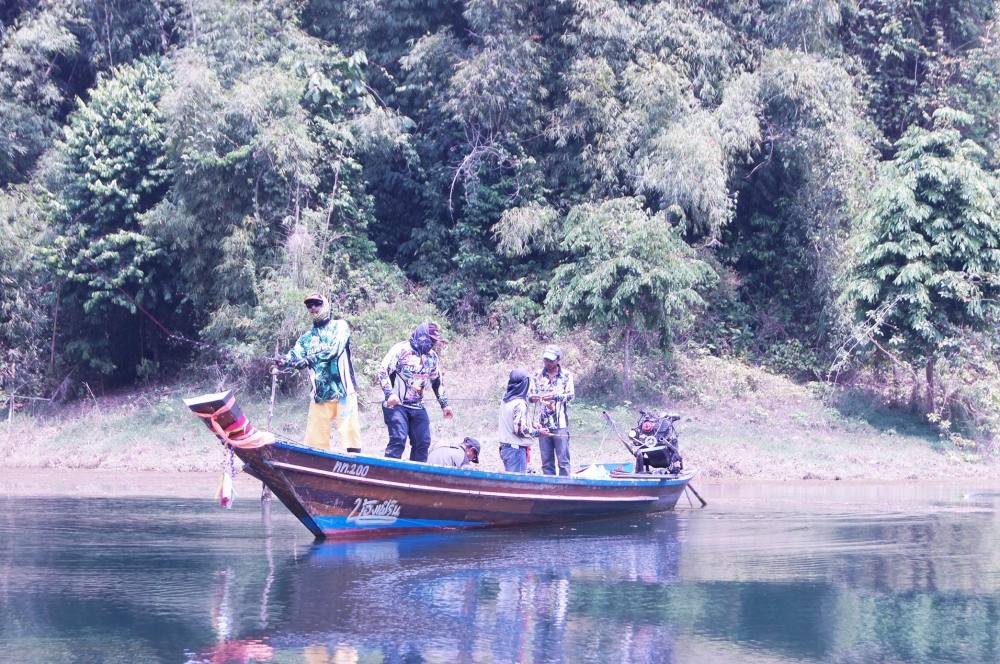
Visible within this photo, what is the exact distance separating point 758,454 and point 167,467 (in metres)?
10.3

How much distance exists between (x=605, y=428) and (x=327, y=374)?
10314 millimetres

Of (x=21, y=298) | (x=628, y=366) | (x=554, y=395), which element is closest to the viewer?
(x=554, y=395)

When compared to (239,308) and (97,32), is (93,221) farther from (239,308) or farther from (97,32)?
(97,32)

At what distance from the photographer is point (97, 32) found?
28469 mm

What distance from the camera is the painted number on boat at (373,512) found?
1185cm

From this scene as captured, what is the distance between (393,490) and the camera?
1189cm

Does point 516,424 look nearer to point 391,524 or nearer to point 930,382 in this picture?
point 391,524

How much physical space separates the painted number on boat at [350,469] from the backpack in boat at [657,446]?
4671 millimetres

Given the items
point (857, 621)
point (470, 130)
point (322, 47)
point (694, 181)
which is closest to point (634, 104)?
point (694, 181)

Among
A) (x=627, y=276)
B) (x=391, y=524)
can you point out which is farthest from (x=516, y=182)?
(x=391, y=524)

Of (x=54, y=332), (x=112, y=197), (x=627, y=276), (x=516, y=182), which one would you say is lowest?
(x=54, y=332)

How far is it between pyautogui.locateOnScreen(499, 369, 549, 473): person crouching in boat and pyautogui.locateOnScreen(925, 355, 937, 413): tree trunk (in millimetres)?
11053

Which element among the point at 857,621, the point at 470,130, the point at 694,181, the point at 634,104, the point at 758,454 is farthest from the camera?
the point at 470,130

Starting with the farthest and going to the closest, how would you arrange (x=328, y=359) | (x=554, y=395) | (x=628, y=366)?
(x=628, y=366), (x=554, y=395), (x=328, y=359)
